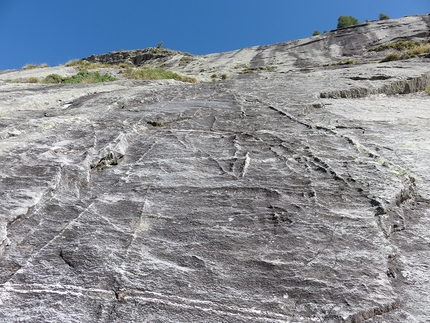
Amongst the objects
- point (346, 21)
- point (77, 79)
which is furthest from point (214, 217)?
point (346, 21)

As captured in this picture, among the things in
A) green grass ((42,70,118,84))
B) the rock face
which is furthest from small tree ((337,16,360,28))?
the rock face

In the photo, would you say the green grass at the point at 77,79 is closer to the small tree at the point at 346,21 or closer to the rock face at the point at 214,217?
the rock face at the point at 214,217

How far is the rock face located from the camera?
2.43m

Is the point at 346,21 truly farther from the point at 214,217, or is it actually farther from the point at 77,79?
the point at 214,217

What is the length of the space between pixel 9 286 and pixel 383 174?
12.0 feet

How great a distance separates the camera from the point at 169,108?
6867 millimetres

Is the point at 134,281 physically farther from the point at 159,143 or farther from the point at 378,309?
the point at 159,143

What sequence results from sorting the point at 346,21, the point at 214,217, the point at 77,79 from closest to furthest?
the point at 214,217
the point at 77,79
the point at 346,21

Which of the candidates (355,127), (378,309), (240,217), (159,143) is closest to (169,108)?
(159,143)

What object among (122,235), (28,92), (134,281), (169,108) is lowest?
(134,281)

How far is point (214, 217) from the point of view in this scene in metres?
3.33

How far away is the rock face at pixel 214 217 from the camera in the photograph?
7.97 feet

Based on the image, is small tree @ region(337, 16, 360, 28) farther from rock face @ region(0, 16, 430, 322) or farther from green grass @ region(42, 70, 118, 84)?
rock face @ region(0, 16, 430, 322)

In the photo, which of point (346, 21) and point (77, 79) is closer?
point (77, 79)
